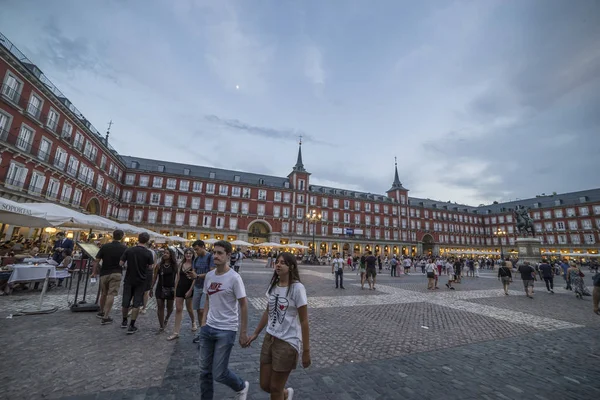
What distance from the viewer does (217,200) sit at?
144ft

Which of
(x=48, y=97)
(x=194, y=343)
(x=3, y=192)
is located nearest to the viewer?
(x=194, y=343)

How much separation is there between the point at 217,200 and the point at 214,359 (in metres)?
43.5

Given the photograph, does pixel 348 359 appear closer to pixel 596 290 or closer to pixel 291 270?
pixel 291 270

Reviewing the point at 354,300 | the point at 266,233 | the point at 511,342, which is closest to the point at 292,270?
the point at 511,342

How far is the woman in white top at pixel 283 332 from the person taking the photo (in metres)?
2.30

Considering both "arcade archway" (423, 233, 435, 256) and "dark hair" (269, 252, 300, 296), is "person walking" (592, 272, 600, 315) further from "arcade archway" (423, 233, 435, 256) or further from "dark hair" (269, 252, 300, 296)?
"arcade archway" (423, 233, 435, 256)

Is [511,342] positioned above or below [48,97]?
below

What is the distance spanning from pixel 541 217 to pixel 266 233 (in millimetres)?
63156

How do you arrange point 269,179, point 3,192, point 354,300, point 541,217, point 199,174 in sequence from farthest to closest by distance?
A: point 541,217
point 269,179
point 199,174
point 3,192
point 354,300

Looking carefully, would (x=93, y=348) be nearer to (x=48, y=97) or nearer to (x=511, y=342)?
(x=511, y=342)

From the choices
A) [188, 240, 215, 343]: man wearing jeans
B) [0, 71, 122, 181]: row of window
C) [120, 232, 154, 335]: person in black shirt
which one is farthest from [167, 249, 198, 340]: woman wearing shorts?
[0, 71, 122, 181]: row of window

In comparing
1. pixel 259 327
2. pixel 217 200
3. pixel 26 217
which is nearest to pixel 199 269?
pixel 259 327

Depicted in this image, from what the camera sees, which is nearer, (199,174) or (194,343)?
(194,343)

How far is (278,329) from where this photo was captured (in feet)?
7.84
